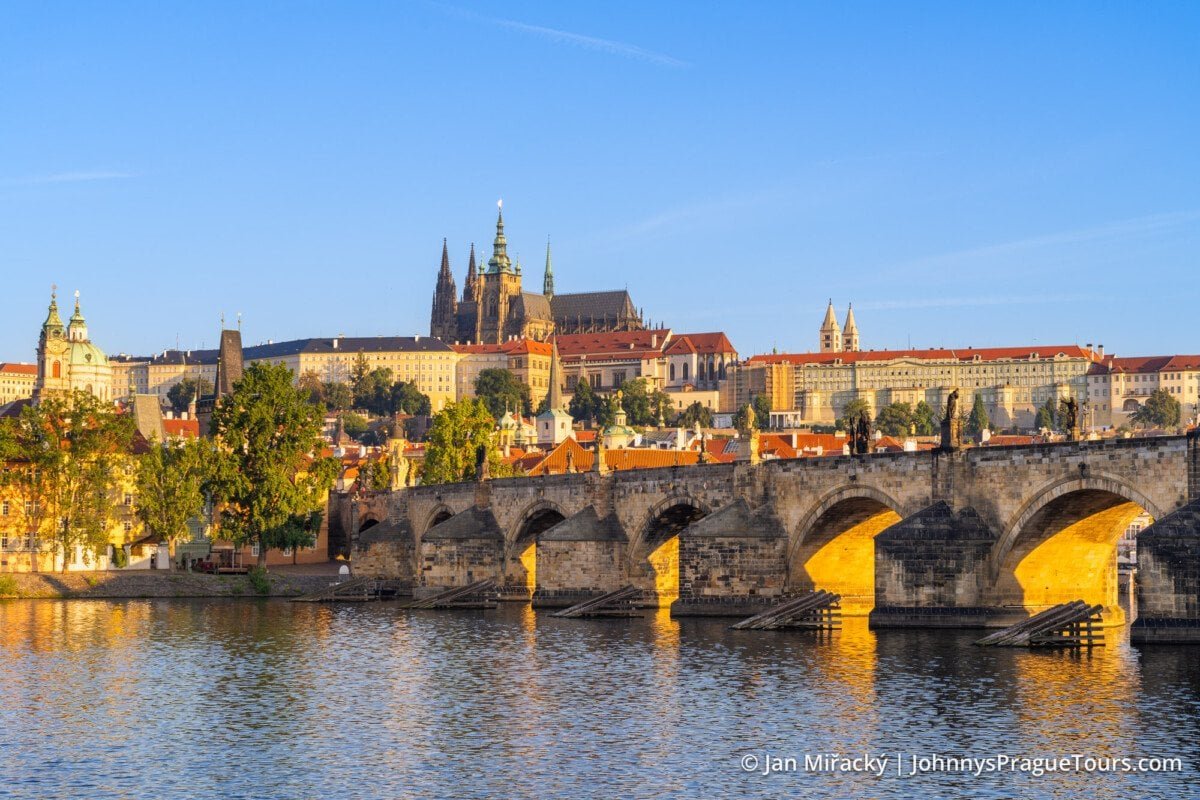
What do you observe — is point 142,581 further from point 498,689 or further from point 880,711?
point 880,711

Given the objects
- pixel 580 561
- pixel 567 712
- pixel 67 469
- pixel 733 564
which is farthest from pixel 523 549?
pixel 567 712

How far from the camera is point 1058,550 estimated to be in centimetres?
5053

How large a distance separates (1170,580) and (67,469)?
174 ft

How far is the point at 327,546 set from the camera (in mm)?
101875

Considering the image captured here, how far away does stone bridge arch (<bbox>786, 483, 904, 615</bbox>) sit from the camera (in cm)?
5731

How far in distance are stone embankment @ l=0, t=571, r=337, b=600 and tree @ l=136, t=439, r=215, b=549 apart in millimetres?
2618

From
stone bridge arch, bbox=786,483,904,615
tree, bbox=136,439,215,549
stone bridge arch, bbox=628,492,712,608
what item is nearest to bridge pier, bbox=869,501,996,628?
stone bridge arch, bbox=786,483,904,615

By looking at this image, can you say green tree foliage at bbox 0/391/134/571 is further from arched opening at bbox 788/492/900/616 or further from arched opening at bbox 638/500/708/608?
arched opening at bbox 788/492/900/616

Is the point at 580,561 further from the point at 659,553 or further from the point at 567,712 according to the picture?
the point at 567,712

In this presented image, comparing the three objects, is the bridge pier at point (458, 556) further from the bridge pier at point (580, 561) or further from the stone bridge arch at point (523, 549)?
the bridge pier at point (580, 561)

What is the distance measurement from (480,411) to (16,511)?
90.1 feet

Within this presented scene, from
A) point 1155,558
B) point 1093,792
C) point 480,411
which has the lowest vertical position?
point 1093,792

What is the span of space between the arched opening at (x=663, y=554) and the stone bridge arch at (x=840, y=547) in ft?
27.7

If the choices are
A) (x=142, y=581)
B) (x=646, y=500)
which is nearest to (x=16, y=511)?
(x=142, y=581)
